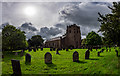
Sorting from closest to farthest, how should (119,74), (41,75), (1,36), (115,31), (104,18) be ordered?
(119,74) → (41,75) → (115,31) → (104,18) → (1,36)

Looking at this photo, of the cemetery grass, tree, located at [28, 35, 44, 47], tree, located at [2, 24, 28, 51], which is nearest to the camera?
the cemetery grass

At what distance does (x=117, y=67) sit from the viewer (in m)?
6.34

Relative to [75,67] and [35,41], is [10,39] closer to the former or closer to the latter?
[75,67]

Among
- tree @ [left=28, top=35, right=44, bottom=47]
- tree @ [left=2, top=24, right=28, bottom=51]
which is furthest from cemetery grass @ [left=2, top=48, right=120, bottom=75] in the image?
tree @ [left=28, top=35, right=44, bottom=47]

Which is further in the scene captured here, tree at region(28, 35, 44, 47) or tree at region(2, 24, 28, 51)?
tree at region(28, 35, 44, 47)

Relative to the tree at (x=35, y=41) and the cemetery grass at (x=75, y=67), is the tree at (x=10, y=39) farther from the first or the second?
the tree at (x=35, y=41)

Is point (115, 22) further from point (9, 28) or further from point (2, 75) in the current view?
point (9, 28)

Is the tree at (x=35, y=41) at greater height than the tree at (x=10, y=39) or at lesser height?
greater

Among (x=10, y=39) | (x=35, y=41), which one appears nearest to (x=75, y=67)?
(x=10, y=39)

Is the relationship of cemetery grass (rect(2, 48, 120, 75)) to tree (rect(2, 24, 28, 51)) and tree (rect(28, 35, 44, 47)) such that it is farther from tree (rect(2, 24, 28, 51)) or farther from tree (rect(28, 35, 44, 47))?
tree (rect(28, 35, 44, 47))

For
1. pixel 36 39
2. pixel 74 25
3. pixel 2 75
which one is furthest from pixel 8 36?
pixel 36 39

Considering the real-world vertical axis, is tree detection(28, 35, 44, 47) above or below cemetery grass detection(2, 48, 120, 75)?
above

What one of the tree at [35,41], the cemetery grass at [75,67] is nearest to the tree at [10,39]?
the cemetery grass at [75,67]

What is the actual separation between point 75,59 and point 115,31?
23.5 ft
